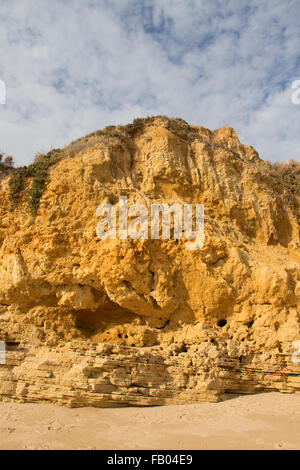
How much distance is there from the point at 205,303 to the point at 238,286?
3.01ft

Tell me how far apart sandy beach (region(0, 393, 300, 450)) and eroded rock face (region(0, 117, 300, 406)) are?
1.16 feet

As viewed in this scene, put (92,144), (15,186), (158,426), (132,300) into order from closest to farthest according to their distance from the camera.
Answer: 1. (158,426)
2. (132,300)
3. (15,186)
4. (92,144)

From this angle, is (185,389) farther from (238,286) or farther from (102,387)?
(238,286)

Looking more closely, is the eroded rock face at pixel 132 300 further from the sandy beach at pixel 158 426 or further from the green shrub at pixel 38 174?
the sandy beach at pixel 158 426

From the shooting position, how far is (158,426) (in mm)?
5566

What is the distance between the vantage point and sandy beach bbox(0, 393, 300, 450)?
4926 mm

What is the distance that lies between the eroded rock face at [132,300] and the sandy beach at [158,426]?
1.16 feet

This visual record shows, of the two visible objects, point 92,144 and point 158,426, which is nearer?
point 158,426

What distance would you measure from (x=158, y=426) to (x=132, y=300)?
2.76 m

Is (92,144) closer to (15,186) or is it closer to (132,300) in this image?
(15,186)

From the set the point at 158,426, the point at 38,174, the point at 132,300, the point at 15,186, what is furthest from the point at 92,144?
the point at 158,426

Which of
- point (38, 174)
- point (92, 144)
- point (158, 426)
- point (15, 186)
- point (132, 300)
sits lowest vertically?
point (158, 426)

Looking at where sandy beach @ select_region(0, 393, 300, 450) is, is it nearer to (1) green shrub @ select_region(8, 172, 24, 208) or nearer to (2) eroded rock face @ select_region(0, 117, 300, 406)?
(2) eroded rock face @ select_region(0, 117, 300, 406)

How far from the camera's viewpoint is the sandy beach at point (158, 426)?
493 cm
